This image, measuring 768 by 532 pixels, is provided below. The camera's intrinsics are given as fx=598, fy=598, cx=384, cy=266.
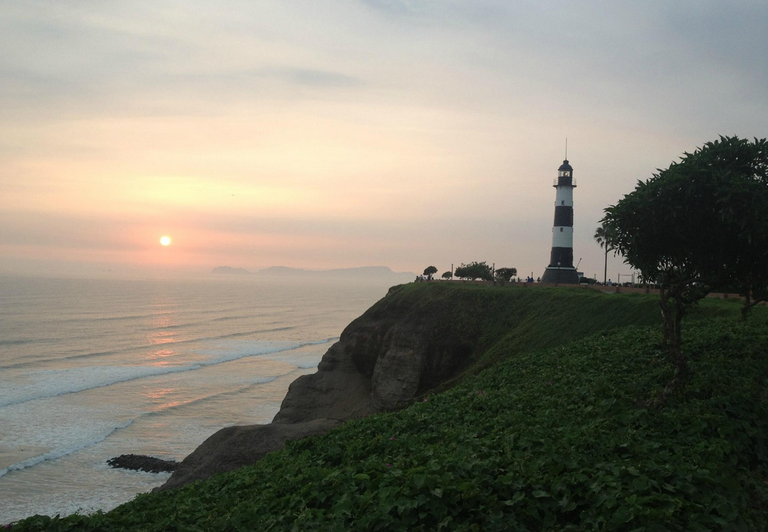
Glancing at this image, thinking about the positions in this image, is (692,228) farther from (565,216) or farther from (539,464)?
(565,216)

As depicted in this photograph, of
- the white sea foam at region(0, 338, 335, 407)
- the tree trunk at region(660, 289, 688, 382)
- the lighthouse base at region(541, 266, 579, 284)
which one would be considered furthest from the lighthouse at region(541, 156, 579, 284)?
the tree trunk at region(660, 289, 688, 382)

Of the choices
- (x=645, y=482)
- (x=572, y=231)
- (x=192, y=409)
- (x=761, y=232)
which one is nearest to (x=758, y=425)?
(x=761, y=232)

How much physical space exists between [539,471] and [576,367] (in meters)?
8.96

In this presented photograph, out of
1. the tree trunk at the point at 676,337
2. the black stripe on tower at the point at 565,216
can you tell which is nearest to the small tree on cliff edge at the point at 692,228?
the tree trunk at the point at 676,337

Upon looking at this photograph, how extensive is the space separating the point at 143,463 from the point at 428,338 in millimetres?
16734

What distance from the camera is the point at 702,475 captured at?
29.7 feet

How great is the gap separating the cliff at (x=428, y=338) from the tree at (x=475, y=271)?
20539 millimetres

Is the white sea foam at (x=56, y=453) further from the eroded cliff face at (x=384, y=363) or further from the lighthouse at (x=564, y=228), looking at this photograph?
the lighthouse at (x=564, y=228)

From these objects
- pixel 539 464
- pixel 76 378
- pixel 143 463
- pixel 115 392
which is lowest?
pixel 143 463

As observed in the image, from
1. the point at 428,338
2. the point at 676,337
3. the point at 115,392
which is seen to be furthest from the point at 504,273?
the point at 676,337

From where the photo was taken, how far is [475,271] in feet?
206

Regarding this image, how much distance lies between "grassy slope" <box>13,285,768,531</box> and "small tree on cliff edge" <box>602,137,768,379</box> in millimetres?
1989

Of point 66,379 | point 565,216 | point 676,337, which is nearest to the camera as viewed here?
point 676,337

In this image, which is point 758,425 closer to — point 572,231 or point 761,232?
point 761,232
